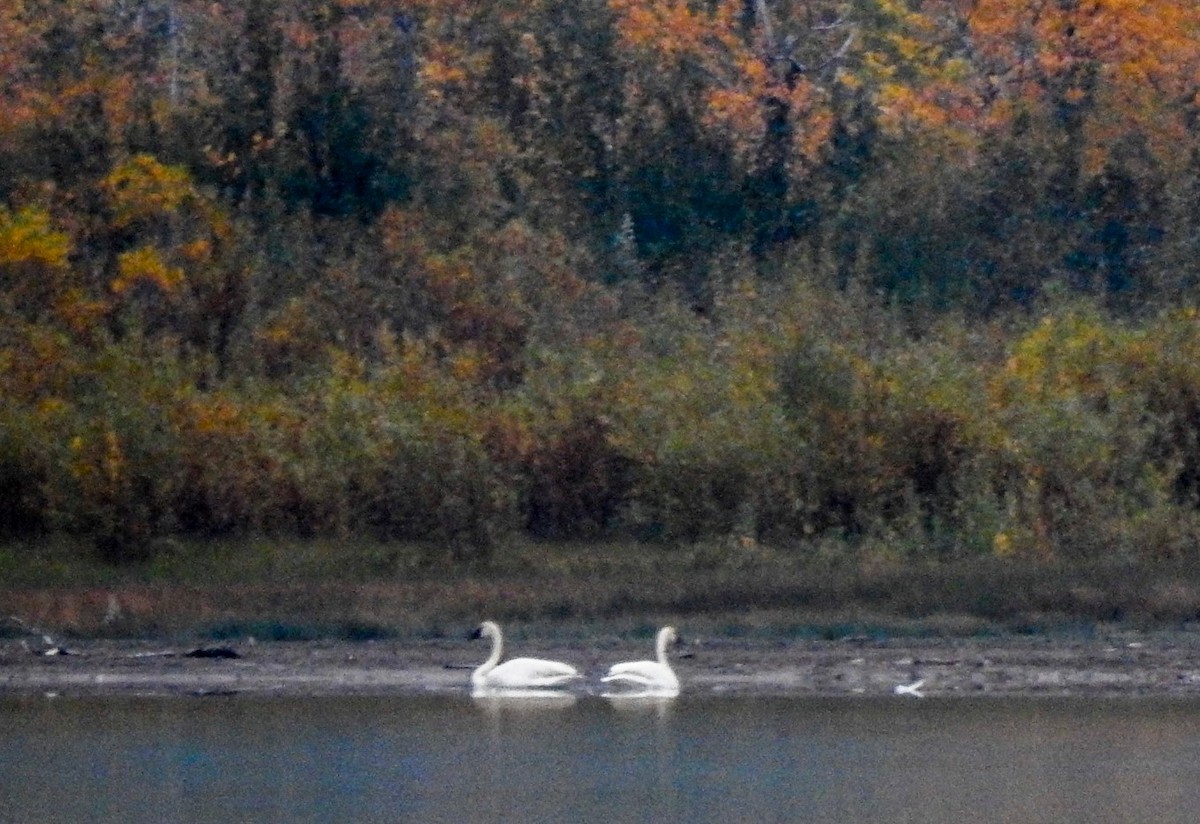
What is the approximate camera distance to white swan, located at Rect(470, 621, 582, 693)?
17.0 metres

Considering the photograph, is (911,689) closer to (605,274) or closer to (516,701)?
(516,701)

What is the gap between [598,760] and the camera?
579 inches

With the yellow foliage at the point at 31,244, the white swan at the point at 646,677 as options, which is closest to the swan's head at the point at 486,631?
the white swan at the point at 646,677

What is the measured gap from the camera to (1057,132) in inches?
1222

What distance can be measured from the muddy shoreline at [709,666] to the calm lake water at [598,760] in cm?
40

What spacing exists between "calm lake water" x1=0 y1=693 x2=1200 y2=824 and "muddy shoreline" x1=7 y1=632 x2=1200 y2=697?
403mm

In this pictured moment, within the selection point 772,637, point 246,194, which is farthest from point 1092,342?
point 246,194

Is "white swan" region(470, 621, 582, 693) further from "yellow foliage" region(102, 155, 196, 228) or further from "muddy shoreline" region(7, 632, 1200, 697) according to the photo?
"yellow foliage" region(102, 155, 196, 228)

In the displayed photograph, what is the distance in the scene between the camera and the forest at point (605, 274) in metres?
22.3

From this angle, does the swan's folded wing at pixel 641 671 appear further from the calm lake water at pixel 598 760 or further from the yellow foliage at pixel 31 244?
the yellow foliage at pixel 31 244

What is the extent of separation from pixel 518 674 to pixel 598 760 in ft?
7.63

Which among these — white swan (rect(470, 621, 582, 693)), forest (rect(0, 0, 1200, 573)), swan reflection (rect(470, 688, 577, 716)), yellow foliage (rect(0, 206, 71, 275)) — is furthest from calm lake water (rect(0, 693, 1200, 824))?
yellow foliage (rect(0, 206, 71, 275))

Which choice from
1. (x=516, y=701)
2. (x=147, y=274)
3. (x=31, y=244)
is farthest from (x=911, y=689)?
(x=31, y=244)

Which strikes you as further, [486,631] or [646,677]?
[486,631]
